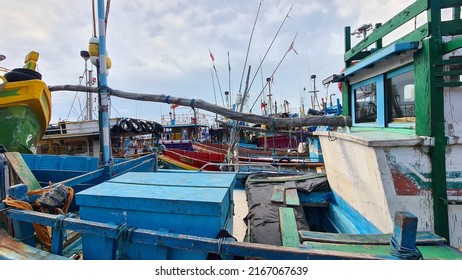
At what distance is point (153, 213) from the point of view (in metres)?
2.04

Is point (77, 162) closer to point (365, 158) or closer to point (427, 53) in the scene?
point (365, 158)

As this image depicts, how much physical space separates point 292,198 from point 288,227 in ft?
3.33

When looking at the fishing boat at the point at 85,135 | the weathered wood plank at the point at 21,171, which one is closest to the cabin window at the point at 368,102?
the weathered wood plank at the point at 21,171

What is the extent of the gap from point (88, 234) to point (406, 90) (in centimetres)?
406

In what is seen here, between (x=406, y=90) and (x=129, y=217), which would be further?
(x=406, y=90)

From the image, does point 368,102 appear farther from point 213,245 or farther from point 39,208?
point 39,208

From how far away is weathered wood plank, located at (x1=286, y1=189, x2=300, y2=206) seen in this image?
138 inches

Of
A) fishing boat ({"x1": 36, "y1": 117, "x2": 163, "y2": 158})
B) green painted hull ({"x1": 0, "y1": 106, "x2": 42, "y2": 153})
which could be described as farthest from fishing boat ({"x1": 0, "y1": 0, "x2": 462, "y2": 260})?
fishing boat ({"x1": 36, "y1": 117, "x2": 163, "y2": 158})

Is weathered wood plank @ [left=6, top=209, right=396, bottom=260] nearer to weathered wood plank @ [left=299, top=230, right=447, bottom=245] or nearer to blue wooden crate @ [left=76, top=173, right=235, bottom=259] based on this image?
blue wooden crate @ [left=76, top=173, right=235, bottom=259]

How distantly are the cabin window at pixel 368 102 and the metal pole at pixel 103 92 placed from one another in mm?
4520

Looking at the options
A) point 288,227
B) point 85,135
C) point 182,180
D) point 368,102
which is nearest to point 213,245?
point 182,180

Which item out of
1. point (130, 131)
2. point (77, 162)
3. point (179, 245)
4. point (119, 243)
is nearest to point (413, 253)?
point (179, 245)

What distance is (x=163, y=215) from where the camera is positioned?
2.03 m

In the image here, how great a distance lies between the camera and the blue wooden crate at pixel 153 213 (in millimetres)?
1929
